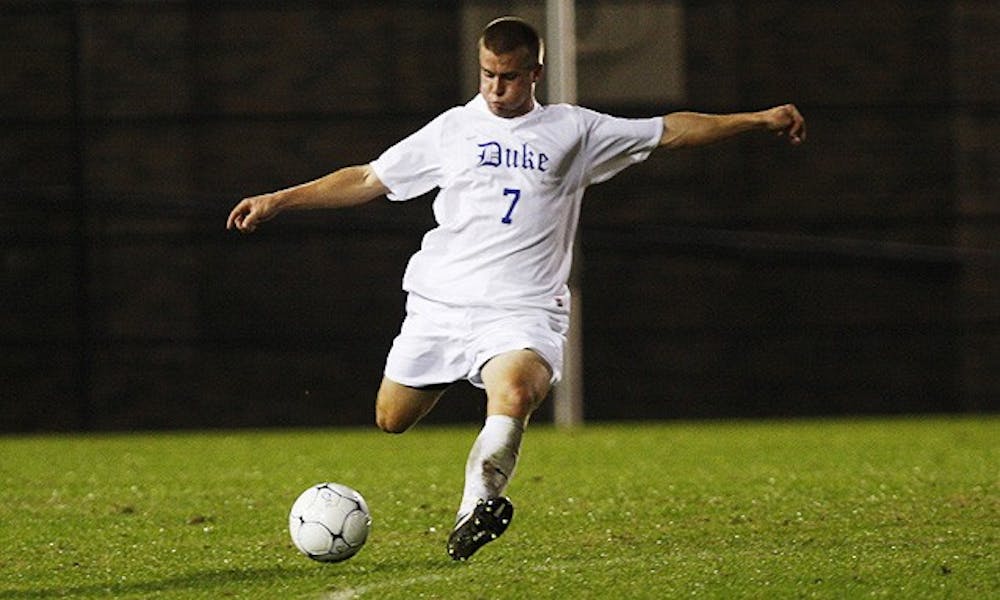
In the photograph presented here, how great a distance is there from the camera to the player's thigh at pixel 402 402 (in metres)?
6.25

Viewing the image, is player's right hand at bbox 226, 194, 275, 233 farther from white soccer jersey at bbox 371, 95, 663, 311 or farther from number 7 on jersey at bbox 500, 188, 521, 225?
number 7 on jersey at bbox 500, 188, 521, 225

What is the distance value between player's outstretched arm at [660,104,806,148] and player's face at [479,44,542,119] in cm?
45

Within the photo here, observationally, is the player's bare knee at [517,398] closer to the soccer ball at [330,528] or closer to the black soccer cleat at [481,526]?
the black soccer cleat at [481,526]

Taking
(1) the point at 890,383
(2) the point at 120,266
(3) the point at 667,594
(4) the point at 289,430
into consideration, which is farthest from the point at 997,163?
(3) the point at 667,594

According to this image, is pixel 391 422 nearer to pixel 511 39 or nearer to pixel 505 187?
pixel 505 187

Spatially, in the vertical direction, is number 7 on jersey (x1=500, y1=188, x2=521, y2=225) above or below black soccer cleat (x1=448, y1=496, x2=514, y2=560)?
above

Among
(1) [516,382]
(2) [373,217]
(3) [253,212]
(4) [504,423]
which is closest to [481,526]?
(4) [504,423]

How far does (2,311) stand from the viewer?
12.7m

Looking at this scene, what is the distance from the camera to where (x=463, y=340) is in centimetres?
598

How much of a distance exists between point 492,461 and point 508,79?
1.20 metres

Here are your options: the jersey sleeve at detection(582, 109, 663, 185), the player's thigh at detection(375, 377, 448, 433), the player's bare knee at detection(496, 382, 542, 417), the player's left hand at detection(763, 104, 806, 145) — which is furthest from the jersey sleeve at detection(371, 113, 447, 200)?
the player's left hand at detection(763, 104, 806, 145)

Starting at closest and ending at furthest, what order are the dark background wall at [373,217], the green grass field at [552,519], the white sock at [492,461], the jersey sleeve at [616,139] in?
the green grass field at [552,519] < the white sock at [492,461] < the jersey sleeve at [616,139] < the dark background wall at [373,217]

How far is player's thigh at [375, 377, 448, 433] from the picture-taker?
6246 millimetres

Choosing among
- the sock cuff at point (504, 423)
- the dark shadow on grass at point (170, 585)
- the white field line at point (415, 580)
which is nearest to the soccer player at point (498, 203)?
the sock cuff at point (504, 423)
